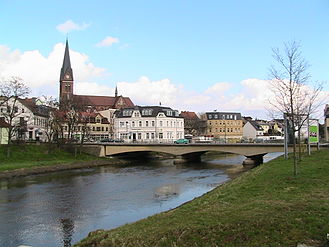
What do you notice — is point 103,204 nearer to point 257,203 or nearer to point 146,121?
point 257,203

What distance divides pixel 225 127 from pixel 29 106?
249 ft

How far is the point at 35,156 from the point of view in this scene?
53.7 metres

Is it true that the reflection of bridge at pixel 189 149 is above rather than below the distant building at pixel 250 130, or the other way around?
below

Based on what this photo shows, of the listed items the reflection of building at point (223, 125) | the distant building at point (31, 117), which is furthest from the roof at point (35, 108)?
the reflection of building at point (223, 125)

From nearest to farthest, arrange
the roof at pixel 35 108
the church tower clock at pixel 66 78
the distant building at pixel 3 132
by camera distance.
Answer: the distant building at pixel 3 132, the roof at pixel 35 108, the church tower clock at pixel 66 78

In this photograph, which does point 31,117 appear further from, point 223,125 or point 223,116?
point 223,116

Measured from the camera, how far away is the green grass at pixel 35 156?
157 feet

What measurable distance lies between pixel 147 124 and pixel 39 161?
38.9m

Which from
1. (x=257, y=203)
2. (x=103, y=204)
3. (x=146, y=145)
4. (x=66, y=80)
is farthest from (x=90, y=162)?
(x=66, y=80)

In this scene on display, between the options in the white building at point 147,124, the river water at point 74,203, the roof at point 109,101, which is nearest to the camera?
the river water at point 74,203

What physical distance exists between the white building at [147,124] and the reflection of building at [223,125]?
4264cm

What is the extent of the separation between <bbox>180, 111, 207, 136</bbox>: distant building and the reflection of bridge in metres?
53.4

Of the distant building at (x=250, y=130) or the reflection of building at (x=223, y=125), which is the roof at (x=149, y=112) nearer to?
the reflection of building at (x=223, y=125)

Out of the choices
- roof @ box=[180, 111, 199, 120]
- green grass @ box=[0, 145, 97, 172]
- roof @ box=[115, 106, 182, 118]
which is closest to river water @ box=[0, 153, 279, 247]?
green grass @ box=[0, 145, 97, 172]
